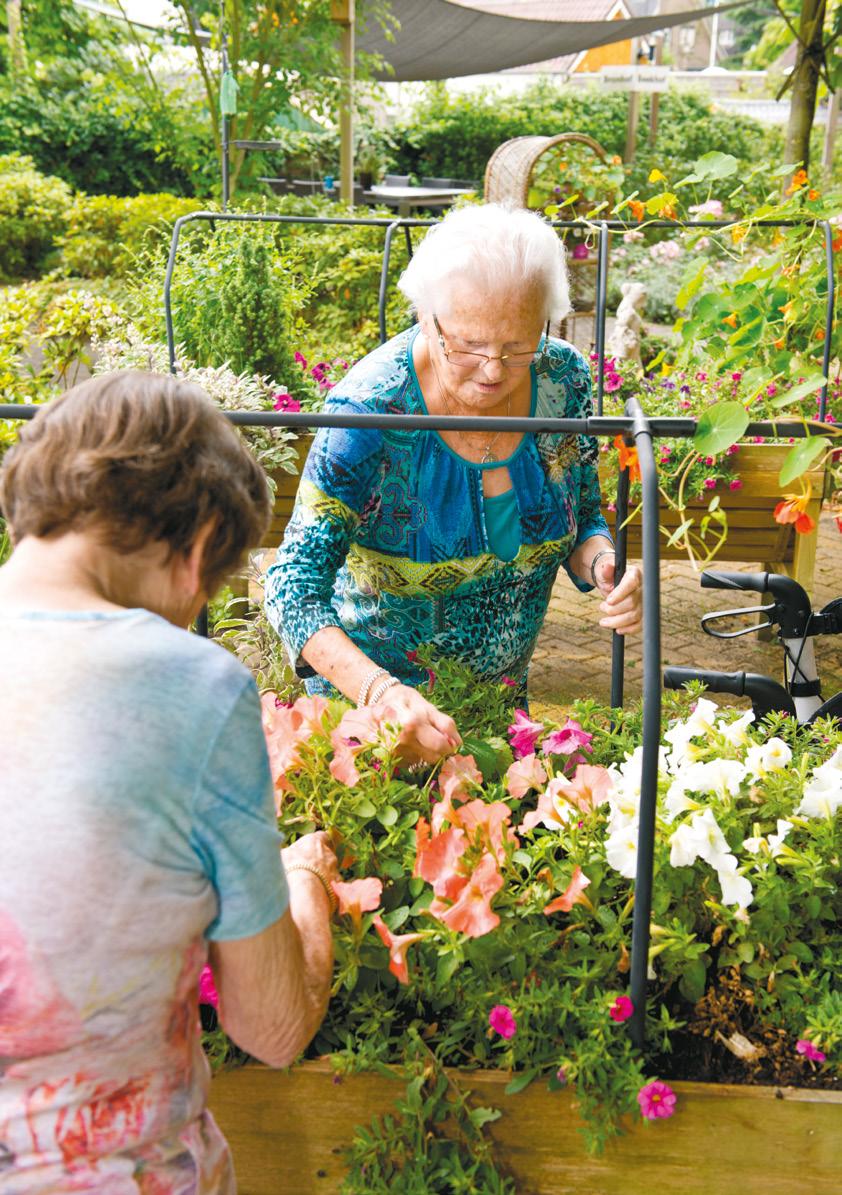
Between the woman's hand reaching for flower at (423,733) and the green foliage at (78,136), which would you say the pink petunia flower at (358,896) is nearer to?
the woman's hand reaching for flower at (423,733)

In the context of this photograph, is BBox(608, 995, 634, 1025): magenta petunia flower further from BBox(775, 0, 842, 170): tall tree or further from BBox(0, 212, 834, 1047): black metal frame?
BBox(775, 0, 842, 170): tall tree

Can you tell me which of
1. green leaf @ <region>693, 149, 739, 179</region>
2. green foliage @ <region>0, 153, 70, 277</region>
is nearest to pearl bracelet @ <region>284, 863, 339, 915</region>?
green leaf @ <region>693, 149, 739, 179</region>

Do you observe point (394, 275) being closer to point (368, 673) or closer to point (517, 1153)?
point (368, 673)

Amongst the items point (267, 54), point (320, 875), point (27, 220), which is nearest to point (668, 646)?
point (320, 875)

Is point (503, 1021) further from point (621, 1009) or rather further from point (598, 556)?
point (598, 556)

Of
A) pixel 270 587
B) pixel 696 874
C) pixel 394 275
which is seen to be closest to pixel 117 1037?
pixel 696 874

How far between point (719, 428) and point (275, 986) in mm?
818

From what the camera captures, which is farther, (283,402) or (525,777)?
(283,402)

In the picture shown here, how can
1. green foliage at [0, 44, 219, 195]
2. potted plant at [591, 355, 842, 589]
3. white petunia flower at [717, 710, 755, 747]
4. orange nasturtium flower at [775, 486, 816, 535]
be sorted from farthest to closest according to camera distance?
green foliage at [0, 44, 219, 195]
potted plant at [591, 355, 842, 589]
orange nasturtium flower at [775, 486, 816, 535]
white petunia flower at [717, 710, 755, 747]

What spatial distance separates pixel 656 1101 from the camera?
44.6 inches

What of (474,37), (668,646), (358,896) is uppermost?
(474,37)

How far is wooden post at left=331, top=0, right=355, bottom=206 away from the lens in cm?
826

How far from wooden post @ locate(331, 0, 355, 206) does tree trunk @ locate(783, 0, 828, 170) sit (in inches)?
125

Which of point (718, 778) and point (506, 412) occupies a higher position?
point (506, 412)
